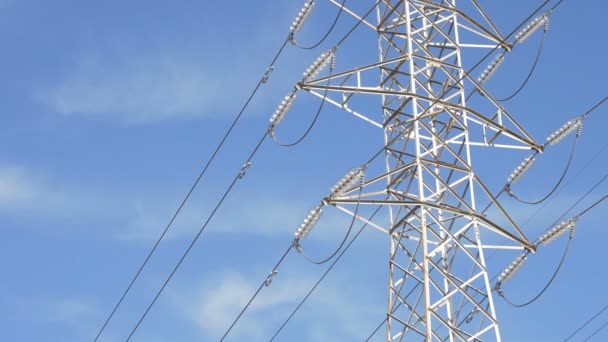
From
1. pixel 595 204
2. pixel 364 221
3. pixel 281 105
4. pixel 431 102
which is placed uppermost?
pixel 281 105

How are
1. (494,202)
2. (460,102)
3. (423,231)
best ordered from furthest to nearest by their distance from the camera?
(460,102)
(494,202)
(423,231)

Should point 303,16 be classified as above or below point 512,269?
above

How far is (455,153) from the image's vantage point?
68.5 ft

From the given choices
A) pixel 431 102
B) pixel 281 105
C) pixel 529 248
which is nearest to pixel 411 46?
pixel 431 102

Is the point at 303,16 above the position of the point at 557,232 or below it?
above

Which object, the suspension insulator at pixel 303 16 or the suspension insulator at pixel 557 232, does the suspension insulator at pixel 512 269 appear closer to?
the suspension insulator at pixel 557 232

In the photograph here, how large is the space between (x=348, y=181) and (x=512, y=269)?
12.5 feet

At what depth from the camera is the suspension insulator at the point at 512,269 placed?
21.5 m

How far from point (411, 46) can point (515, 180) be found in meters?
3.82

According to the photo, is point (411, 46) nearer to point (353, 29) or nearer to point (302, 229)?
point (353, 29)

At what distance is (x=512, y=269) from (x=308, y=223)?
414 cm

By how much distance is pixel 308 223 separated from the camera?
21.4m

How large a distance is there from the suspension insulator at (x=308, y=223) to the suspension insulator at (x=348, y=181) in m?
0.44

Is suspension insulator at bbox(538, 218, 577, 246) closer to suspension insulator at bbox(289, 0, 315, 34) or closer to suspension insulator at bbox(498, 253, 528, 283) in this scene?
suspension insulator at bbox(498, 253, 528, 283)
